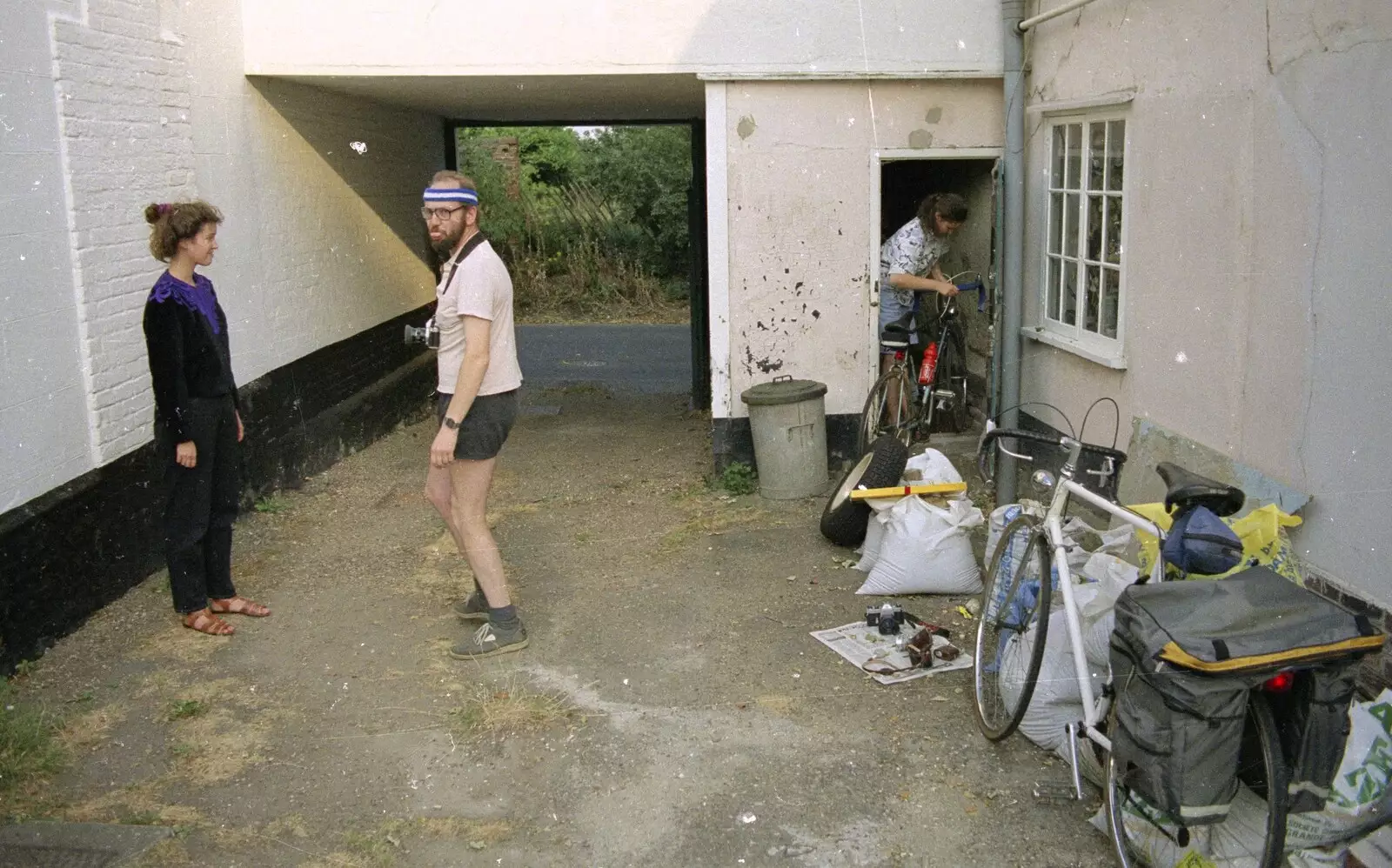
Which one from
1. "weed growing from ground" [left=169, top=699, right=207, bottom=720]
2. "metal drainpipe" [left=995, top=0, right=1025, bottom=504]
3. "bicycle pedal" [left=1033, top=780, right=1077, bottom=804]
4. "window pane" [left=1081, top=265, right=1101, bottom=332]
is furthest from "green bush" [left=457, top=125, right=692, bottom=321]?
"bicycle pedal" [left=1033, top=780, right=1077, bottom=804]

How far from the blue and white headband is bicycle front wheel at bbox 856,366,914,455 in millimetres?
3550

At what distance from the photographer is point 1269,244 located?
15.1 ft

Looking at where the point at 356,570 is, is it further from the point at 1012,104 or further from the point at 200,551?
the point at 1012,104

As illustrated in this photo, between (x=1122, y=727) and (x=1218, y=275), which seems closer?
(x=1122, y=727)

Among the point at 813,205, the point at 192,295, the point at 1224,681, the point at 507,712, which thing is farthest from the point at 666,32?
the point at 1224,681

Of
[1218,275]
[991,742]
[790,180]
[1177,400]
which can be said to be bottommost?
[991,742]

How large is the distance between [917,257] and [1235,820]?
16.3 ft

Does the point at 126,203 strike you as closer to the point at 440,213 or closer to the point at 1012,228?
the point at 440,213

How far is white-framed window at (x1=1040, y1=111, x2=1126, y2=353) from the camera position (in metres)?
6.33

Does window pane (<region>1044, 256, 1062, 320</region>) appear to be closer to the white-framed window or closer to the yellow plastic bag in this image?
the white-framed window

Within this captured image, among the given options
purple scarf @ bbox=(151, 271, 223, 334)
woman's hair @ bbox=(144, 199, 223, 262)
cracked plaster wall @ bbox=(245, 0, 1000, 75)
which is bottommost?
purple scarf @ bbox=(151, 271, 223, 334)

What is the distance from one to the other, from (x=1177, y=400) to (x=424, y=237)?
7825mm

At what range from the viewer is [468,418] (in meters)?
4.96

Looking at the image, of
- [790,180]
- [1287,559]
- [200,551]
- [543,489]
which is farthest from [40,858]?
[790,180]
